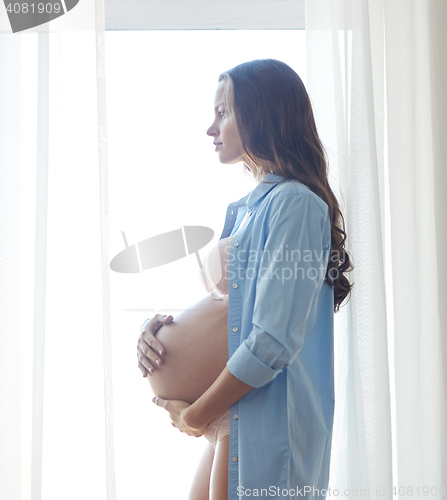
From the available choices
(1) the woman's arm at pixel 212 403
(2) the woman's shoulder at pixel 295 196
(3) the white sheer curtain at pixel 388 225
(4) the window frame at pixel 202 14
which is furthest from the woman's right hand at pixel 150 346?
(4) the window frame at pixel 202 14

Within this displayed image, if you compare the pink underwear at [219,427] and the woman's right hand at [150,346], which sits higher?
the woman's right hand at [150,346]

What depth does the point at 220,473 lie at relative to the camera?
3.11 ft

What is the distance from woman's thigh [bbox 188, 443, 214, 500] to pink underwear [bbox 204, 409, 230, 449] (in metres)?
0.12

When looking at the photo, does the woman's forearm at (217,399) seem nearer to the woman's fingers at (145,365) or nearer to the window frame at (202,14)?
the woman's fingers at (145,365)

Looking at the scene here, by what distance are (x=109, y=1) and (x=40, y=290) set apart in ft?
2.88

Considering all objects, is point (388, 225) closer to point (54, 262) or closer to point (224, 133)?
point (224, 133)

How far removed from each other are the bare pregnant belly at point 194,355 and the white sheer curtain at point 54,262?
0.54ft

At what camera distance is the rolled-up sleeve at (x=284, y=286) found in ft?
2.82

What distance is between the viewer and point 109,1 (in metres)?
1.39

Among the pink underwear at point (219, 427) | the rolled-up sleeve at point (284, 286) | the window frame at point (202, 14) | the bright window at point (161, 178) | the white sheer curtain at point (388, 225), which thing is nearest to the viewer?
the rolled-up sleeve at point (284, 286)

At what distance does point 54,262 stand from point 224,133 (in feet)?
1.69

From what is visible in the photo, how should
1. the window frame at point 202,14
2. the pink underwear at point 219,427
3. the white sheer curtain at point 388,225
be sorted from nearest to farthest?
the pink underwear at point 219,427 < the white sheer curtain at point 388,225 < the window frame at point 202,14

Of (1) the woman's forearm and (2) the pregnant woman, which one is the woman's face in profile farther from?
(1) the woman's forearm

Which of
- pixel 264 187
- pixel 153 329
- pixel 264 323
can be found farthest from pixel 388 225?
pixel 153 329
